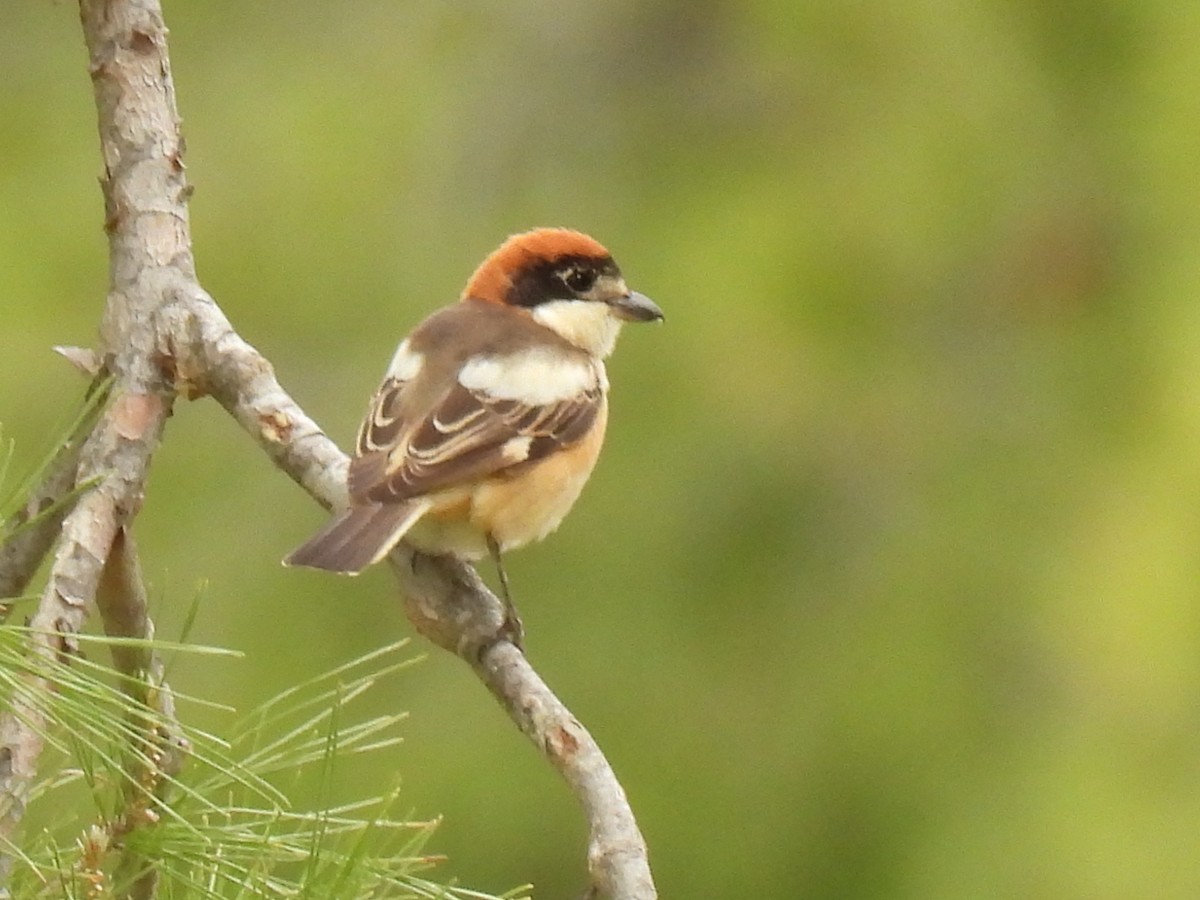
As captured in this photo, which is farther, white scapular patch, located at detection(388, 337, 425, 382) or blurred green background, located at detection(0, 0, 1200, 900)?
blurred green background, located at detection(0, 0, 1200, 900)

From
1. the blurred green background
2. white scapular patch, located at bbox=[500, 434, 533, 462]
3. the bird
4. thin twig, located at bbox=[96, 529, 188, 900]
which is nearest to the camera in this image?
thin twig, located at bbox=[96, 529, 188, 900]

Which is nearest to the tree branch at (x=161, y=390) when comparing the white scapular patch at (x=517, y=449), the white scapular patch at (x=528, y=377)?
the white scapular patch at (x=517, y=449)

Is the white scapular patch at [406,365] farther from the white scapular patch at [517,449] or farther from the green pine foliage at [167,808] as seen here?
the green pine foliage at [167,808]

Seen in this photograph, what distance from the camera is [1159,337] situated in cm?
559

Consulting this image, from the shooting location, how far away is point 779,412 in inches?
247

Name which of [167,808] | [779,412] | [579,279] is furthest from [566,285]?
[167,808]

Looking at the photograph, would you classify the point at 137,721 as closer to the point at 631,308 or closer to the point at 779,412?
the point at 631,308

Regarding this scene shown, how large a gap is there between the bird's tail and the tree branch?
0.12m

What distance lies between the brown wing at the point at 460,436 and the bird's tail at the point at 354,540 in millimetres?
84

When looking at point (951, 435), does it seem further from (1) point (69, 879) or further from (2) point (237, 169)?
(1) point (69, 879)

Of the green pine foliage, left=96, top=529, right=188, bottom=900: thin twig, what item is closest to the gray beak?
left=96, top=529, right=188, bottom=900: thin twig

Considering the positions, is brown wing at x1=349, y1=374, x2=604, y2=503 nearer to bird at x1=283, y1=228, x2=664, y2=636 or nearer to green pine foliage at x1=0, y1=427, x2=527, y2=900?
bird at x1=283, y1=228, x2=664, y2=636

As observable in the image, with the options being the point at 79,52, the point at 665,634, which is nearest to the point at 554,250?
the point at 665,634

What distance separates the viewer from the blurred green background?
5.98 meters
